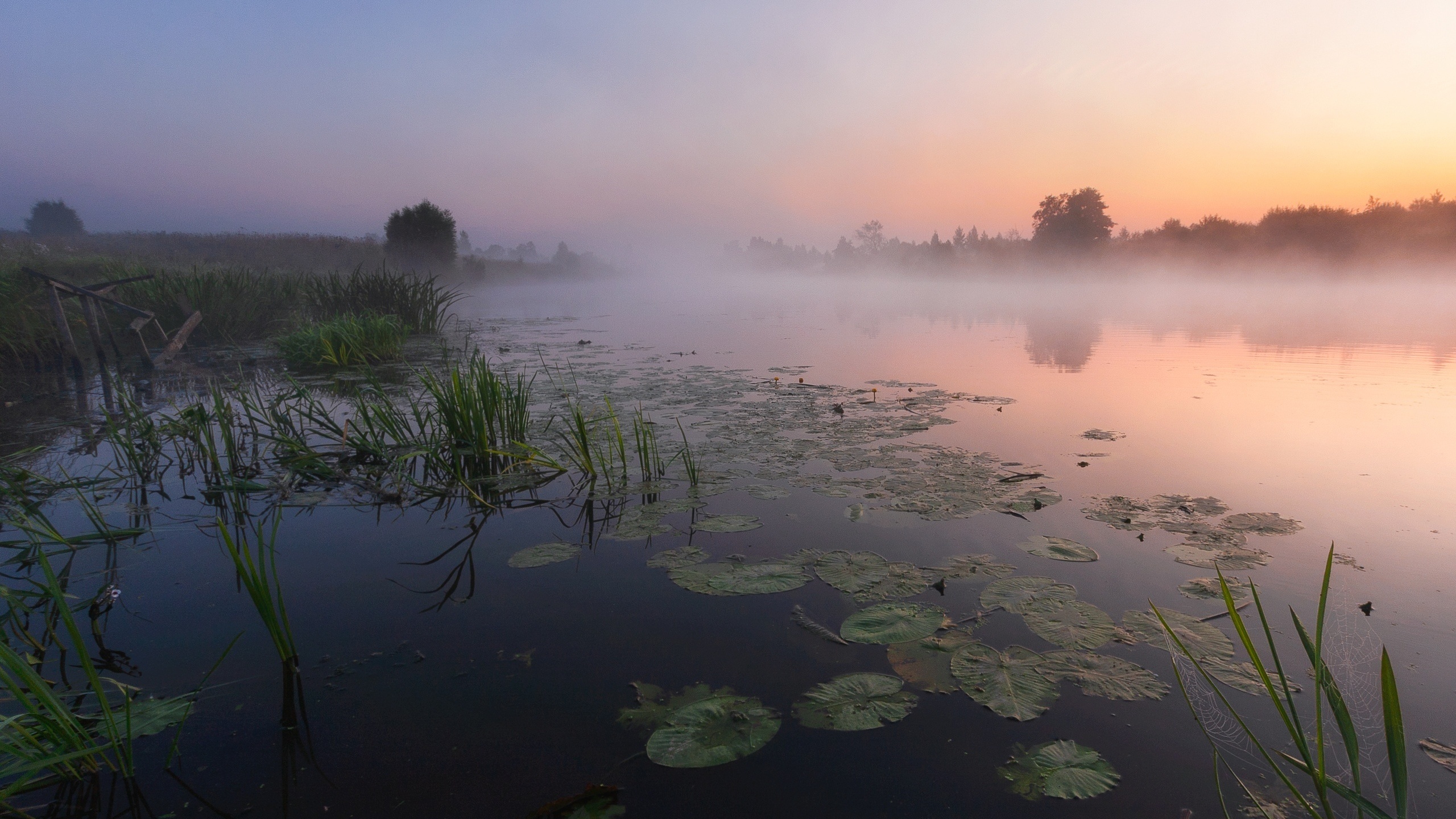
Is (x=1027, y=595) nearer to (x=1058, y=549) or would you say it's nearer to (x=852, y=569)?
(x=1058, y=549)

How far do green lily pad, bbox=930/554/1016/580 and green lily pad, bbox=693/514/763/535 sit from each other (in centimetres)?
100

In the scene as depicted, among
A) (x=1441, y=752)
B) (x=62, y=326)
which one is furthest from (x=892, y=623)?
(x=62, y=326)

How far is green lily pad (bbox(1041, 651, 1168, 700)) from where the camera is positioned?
202 centimetres

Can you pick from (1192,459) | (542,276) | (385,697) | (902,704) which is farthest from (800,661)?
(542,276)

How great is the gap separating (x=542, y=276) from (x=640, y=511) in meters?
63.9

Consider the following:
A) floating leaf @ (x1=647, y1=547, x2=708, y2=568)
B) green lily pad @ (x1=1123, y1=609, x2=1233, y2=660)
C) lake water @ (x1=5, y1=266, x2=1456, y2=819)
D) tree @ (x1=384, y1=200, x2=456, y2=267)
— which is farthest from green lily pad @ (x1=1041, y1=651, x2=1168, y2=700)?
tree @ (x1=384, y1=200, x2=456, y2=267)

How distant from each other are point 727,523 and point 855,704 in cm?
152

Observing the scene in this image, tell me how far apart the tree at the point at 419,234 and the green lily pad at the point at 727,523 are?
117 ft

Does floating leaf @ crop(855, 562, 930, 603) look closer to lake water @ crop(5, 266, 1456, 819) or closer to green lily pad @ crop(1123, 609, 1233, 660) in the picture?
lake water @ crop(5, 266, 1456, 819)

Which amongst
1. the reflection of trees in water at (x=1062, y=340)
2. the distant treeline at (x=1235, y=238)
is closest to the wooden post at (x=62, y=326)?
the reflection of trees in water at (x=1062, y=340)

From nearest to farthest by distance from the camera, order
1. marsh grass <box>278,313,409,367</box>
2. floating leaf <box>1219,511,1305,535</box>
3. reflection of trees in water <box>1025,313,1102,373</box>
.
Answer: floating leaf <box>1219,511,1305,535</box> < marsh grass <box>278,313,409,367</box> < reflection of trees in water <box>1025,313,1102,373</box>

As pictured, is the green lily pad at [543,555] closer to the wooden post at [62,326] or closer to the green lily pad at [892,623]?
the green lily pad at [892,623]

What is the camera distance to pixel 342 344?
841 centimetres

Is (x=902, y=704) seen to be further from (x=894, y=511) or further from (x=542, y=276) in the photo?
(x=542, y=276)
